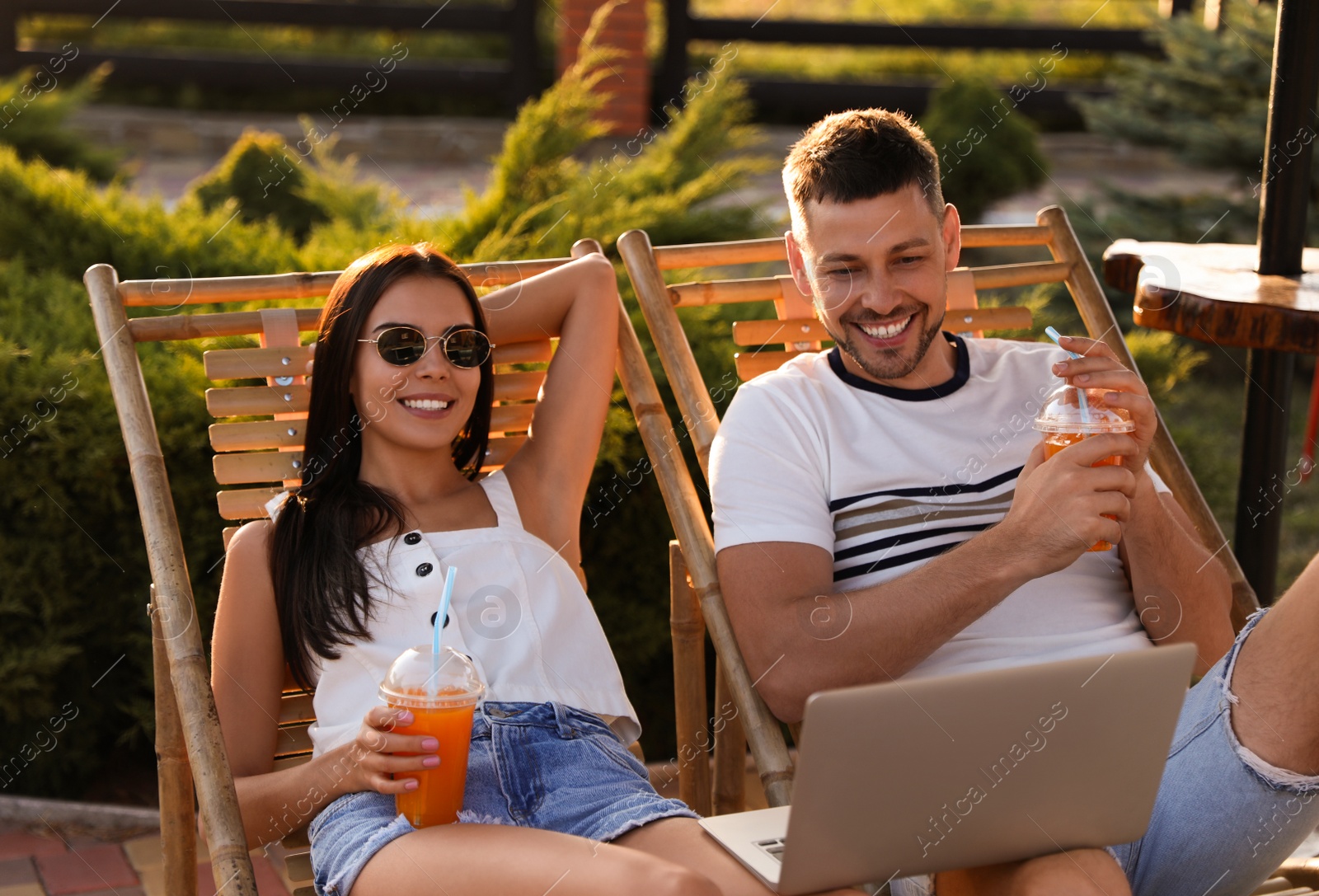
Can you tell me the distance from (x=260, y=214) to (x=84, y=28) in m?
7.99

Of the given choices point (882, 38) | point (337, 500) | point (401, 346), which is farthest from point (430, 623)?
point (882, 38)

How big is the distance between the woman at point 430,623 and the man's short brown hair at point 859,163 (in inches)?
21.8

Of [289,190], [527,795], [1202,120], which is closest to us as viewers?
[527,795]

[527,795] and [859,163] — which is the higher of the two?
[859,163]

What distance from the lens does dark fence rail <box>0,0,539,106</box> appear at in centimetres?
995

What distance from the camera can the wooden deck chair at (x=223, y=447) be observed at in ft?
6.80

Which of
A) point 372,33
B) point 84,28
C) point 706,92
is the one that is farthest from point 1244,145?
point 84,28

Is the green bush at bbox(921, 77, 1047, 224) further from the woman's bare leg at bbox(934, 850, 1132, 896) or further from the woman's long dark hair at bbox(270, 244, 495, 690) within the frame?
the woman's bare leg at bbox(934, 850, 1132, 896)

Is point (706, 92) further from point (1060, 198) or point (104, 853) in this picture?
point (1060, 198)

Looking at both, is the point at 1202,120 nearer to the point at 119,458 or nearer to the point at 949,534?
the point at 949,534

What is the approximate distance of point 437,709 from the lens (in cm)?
178

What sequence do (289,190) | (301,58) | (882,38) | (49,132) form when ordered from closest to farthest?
(289,190), (49,132), (882,38), (301,58)

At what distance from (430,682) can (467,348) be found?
29.1 inches

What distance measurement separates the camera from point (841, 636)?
2.07 metres
